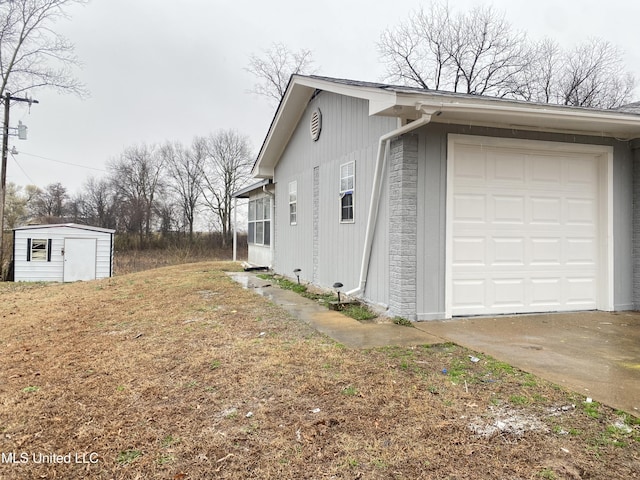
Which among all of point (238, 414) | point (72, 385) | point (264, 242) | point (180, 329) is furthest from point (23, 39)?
point (238, 414)

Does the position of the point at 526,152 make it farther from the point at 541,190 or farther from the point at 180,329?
the point at 180,329

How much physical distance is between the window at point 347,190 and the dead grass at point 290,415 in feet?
9.89

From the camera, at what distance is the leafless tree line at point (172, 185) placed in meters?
32.2

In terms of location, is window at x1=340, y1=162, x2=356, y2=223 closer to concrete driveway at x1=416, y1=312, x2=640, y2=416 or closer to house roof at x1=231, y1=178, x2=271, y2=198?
concrete driveway at x1=416, y1=312, x2=640, y2=416

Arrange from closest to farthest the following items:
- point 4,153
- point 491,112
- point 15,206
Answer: point 491,112 → point 4,153 → point 15,206

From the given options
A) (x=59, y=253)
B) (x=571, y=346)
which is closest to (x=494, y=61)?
(x=571, y=346)

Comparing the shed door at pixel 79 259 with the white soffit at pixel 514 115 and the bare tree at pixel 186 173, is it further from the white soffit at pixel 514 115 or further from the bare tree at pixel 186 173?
the white soffit at pixel 514 115

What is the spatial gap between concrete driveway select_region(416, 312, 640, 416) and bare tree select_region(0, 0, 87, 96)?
20.0 metres

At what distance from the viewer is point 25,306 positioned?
26.7 feet

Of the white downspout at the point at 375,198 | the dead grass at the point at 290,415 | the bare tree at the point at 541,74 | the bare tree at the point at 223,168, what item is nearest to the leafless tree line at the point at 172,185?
the bare tree at the point at 223,168

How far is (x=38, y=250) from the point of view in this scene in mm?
17453

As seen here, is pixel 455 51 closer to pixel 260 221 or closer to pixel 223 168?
pixel 260 221

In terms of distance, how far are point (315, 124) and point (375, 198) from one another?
Result: 348 cm

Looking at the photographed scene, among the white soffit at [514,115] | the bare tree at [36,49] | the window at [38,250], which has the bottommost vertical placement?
the window at [38,250]
